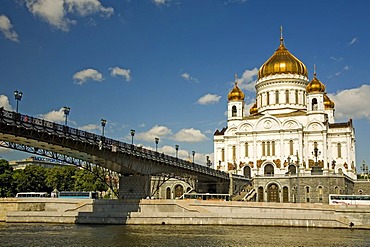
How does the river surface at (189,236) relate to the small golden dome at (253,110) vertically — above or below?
below

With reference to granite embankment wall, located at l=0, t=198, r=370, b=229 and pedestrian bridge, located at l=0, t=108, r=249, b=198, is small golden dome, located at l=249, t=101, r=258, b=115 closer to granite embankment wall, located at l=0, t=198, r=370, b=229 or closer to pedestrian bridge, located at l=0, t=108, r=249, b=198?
pedestrian bridge, located at l=0, t=108, r=249, b=198

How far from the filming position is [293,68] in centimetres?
8838

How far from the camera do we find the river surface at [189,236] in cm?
3603

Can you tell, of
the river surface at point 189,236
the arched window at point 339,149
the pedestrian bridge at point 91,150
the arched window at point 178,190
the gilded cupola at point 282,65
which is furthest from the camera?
the gilded cupola at point 282,65

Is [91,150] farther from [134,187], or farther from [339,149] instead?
[339,149]

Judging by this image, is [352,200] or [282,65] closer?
[352,200]

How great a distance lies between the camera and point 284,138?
269 feet

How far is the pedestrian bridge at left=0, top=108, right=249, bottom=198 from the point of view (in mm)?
37719

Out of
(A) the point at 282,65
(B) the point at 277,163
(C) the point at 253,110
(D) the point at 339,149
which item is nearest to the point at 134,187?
(B) the point at 277,163

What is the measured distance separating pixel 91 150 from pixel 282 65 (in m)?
52.7

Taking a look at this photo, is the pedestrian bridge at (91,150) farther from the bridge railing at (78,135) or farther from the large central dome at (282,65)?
the large central dome at (282,65)

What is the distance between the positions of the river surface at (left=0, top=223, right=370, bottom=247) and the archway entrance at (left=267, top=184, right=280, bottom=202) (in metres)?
26.2

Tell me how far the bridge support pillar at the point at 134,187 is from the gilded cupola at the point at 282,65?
4319cm

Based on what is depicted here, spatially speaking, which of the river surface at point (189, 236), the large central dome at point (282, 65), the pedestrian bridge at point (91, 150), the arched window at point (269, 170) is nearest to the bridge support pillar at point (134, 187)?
the pedestrian bridge at point (91, 150)
